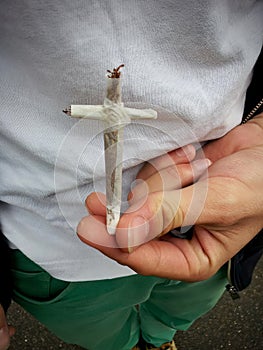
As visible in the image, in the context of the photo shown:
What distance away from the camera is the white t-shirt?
0.45 m

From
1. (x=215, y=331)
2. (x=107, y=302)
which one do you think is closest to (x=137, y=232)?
(x=107, y=302)

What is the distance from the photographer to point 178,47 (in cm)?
48

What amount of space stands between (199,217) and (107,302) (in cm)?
30

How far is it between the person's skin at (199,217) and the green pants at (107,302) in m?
0.16

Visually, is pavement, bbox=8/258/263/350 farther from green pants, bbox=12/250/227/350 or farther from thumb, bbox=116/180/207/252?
thumb, bbox=116/180/207/252

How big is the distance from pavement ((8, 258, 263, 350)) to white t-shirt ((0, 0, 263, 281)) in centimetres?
72

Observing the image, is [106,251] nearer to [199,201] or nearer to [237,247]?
[199,201]

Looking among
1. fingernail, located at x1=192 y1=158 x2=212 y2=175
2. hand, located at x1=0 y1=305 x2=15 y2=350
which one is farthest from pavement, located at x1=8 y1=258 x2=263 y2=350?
fingernail, located at x1=192 y1=158 x2=212 y2=175

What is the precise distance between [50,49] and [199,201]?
0.73 feet

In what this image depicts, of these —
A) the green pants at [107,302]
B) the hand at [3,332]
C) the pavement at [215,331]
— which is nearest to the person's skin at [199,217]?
the green pants at [107,302]

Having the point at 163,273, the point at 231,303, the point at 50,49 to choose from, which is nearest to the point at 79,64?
the point at 50,49

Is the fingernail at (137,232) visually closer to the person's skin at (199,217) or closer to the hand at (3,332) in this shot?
the person's skin at (199,217)

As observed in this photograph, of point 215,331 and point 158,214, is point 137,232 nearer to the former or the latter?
point 158,214

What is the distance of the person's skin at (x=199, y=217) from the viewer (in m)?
0.43
